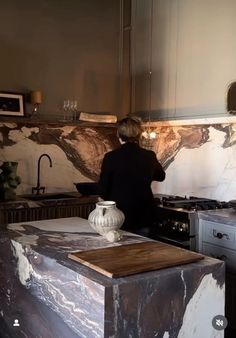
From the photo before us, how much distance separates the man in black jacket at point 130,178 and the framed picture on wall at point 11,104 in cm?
126

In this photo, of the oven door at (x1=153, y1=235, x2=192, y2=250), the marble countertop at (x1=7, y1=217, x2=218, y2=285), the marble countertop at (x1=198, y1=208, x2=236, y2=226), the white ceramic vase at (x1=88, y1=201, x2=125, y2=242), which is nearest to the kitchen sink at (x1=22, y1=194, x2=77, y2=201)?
the oven door at (x1=153, y1=235, x2=192, y2=250)

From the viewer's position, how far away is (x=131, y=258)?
1686mm

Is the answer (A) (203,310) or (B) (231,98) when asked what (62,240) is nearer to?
(A) (203,310)

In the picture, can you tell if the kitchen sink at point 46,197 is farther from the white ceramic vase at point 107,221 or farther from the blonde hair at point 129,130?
the white ceramic vase at point 107,221

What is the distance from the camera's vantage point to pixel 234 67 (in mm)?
3418

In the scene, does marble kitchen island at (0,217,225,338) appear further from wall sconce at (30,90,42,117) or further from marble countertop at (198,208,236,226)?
wall sconce at (30,90,42,117)

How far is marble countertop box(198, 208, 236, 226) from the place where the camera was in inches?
105

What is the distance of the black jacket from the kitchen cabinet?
1.46 ft

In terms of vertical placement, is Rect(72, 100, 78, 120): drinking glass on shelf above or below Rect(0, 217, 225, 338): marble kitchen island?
above

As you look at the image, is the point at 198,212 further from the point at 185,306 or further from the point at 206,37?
the point at 206,37

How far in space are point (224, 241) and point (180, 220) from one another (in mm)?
487

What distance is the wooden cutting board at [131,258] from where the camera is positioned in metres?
1.54

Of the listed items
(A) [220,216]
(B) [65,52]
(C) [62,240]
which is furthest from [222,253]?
(B) [65,52]

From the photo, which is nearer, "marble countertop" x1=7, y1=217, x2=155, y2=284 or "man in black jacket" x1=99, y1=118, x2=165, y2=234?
"marble countertop" x1=7, y1=217, x2=155, y2=284
